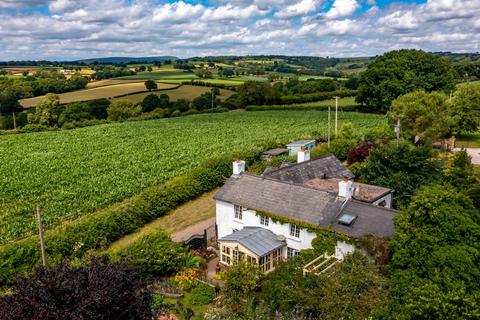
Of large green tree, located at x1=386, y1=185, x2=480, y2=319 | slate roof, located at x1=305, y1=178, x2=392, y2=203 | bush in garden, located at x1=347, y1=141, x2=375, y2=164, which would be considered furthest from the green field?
large green tree, located at x1=386, y1=185, x2=480, y2=319

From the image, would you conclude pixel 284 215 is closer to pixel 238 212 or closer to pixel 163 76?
pixel 238 212

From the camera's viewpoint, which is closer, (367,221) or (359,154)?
(367,221)

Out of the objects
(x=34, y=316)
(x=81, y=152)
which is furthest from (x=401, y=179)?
(x=81, y=152)

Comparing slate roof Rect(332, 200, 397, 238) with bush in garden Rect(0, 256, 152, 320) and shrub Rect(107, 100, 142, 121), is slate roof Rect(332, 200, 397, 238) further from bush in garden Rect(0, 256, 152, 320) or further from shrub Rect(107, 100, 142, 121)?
shrub Rect(107, 100, 142, 121)

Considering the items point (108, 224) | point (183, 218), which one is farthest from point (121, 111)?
point (108, 224)

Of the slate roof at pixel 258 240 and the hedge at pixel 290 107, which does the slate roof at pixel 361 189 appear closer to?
the slate roof at pixel 258 240
